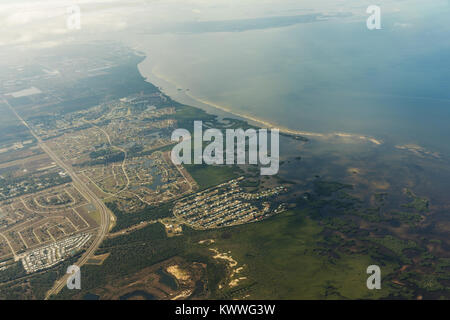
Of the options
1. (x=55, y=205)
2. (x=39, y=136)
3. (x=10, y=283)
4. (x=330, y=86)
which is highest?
(x=330, y=86)

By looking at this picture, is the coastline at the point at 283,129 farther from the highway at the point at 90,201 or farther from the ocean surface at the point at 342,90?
the highway at the point at 90,201

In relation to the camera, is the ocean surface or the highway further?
the ocean surface

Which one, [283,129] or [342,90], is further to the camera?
[342,90]

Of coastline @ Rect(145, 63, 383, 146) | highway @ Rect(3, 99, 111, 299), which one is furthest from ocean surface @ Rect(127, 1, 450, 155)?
highway @ Rect(3, 99, 111, 299)

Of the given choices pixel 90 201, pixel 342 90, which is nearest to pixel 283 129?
pixel 342 90

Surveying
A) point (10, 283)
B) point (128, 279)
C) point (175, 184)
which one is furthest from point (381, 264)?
point (10, 283)

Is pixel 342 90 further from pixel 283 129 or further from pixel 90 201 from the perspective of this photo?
pixel 90 201

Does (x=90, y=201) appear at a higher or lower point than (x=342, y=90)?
lower

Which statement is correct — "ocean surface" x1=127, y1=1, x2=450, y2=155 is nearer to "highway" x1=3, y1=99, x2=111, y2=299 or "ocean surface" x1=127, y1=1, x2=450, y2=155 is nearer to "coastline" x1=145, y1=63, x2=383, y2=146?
"coastline" x1=145, y1=63, x2=383, y2=146

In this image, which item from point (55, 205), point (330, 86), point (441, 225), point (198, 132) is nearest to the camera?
point (441, 225)
